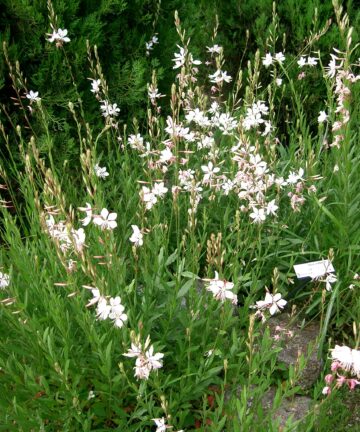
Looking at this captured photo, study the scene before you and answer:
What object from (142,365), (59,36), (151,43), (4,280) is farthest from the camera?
(151,43)

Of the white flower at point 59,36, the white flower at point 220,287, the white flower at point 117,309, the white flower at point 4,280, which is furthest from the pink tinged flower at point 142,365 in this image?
the white flower at point 59,36

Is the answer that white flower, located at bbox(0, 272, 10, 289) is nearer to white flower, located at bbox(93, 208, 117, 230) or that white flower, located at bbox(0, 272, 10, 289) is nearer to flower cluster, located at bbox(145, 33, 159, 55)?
white flower, located at bbox(93, 208, 117, 230)

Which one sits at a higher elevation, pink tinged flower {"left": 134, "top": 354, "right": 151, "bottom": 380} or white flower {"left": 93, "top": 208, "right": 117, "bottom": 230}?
white flower {"left": 93, "top": 208, "right": 117, "bottom": 230}

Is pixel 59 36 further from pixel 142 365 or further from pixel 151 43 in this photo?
pixel 142 365

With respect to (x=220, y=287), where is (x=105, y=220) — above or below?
above

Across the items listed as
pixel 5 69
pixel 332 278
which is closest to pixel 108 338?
pixel 332 278

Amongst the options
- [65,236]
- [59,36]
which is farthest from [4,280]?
[59,36]

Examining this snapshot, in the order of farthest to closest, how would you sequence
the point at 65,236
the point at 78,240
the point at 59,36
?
the point at 59,36 → the point at 65,236 → the point at 78,240

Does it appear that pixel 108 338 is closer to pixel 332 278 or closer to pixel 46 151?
pixel 332 278

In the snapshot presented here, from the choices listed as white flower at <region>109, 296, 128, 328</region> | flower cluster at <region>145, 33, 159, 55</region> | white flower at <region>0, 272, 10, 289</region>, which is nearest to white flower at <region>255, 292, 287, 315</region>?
white flower at <region>109, 296, 128, 328</region>

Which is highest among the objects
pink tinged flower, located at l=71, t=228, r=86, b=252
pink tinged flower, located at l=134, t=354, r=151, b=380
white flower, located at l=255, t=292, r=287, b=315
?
pink tinged flower, located at l=71, t=228, r=86, b=252

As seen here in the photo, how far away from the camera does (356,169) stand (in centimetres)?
314

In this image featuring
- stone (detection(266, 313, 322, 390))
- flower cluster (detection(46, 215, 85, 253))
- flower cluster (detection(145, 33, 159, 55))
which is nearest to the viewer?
flower cluster (detection(46, 215, 85, 253))

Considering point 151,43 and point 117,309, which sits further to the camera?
point 151,43
